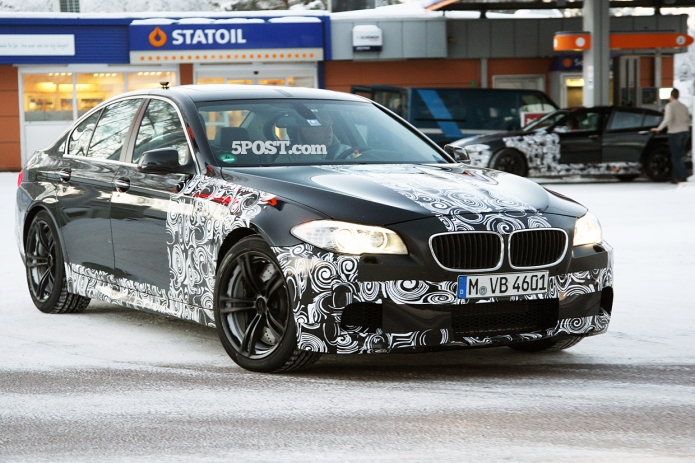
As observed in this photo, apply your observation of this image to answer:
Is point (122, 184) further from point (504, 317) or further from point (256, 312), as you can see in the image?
point (504, 317)

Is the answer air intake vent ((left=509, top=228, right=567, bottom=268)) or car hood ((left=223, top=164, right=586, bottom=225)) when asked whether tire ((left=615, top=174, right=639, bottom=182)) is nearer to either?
car hood ((left=223, top=164, right=586, bottom=225))

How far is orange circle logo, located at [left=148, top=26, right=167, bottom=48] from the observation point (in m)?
32.8

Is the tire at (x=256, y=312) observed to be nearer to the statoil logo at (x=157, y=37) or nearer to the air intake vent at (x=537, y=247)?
the air intake vent at (x=537, y=247)

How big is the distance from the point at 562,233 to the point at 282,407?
5.54ft

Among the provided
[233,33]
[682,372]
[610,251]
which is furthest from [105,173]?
[233,33]

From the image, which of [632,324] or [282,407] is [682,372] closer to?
[632,324]

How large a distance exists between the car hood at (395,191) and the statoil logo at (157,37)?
27.2 meters

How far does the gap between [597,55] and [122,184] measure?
2071 cm

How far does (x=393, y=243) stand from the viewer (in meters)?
5.56

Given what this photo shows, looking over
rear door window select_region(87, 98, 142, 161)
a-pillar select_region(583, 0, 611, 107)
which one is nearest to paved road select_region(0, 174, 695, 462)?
rear door window select_region(87, 98, 142, 161)

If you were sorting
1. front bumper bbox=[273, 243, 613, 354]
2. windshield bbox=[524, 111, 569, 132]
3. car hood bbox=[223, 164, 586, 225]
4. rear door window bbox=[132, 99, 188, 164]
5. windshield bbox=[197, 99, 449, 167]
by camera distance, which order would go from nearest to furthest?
front bumper bbox=[273, 243, 613, 354]
car hood bbox=[223, 164, 586, 225]
windshield bbox=[197, 99, 449, 167]
rear door window bbox=[132, 99, 188, 164]
windshield bbox=[524, 111, 569, 132]

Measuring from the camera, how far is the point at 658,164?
75.5ft

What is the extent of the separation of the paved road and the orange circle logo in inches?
1011

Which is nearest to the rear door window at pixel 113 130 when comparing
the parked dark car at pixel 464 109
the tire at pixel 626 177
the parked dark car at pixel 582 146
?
the parked dark car at pixel 582 146
